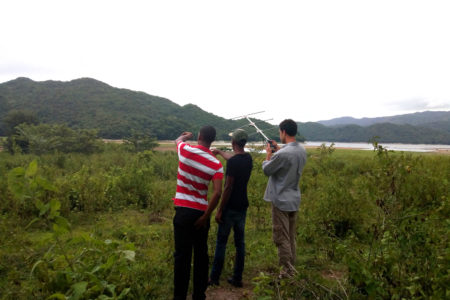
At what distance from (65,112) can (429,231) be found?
59608 mm

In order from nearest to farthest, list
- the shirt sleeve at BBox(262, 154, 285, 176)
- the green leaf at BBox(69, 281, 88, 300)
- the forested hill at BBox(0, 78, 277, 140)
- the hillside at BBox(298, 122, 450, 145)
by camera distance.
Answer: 1. the green leaf at BBox(69, 281, 88, 300)
2. the shirt sleeve at BBox(262, 154, 285, 176)
3. the forested hill at BBox(0, 78, 277, 140)
4. the hillside at BBox(298, 122, 450, 145)

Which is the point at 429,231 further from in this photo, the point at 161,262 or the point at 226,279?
the point at 161,262

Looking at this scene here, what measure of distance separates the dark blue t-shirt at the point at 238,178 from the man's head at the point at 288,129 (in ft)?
1.91

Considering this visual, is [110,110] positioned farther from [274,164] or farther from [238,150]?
[274,164]

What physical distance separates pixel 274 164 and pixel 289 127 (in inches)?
20.8

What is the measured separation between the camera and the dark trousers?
288 cm

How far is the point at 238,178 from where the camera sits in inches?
134

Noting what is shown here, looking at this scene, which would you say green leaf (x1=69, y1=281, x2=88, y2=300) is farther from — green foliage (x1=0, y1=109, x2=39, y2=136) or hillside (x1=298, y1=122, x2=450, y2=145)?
hillside (x1=298, y1=122, x2=450, y2=145)

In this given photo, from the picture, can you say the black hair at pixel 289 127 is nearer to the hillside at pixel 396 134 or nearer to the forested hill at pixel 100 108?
the forested hill at pixel 100 108

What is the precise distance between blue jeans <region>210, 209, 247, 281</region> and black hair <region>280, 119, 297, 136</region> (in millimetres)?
1209

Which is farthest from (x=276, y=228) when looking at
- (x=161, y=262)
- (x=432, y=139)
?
(x=432, y=139)

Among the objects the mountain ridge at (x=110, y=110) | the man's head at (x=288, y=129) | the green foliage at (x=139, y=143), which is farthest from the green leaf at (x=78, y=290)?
the mountain ridge at (x=110, y=110)

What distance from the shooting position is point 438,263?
6.19ft

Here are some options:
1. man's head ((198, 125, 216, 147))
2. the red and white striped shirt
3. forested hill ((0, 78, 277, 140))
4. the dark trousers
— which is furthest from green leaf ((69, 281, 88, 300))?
forested hill ((0, 78, 277, 140))
